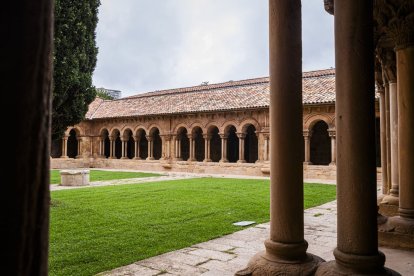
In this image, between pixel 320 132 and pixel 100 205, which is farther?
pixel 320 132

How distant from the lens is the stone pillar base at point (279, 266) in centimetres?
319

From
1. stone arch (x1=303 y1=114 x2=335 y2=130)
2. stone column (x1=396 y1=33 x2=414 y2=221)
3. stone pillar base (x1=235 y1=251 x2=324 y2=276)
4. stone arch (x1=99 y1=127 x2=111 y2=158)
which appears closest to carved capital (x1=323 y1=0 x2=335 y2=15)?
stone column (x1=396 y1=33 x2=414 y2=221)

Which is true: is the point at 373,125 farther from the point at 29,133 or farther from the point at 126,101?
the point at 126,101

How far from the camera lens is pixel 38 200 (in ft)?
3.04

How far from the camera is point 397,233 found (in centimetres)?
509

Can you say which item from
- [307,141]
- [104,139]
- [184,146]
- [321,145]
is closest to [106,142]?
[104,139]

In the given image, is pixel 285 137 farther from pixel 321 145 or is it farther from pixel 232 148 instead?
pixel 232 148

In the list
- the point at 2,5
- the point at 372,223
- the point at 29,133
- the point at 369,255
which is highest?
the point at 2,5

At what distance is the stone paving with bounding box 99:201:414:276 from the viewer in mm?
4285

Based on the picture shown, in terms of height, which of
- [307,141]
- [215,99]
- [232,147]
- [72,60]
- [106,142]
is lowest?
[232,147]

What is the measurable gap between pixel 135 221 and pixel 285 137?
4.97m

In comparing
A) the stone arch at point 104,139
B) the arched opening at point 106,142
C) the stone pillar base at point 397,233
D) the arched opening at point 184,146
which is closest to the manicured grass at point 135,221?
the stone pillar base at point 397,233

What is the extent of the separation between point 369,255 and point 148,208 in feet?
22.9

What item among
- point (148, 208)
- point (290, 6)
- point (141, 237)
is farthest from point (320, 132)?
point (290, 6)
